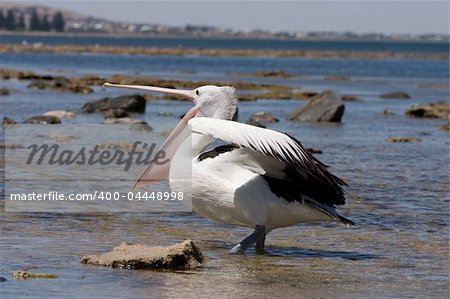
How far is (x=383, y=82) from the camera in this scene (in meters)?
46.9

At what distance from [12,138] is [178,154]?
818cm

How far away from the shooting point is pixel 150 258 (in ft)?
23.5

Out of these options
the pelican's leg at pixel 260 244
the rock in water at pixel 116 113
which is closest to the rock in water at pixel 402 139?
the rock in water at pixel 116 113

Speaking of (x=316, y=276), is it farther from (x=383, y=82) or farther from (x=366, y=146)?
(x=383, y=82)

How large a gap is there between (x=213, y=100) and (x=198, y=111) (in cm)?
16

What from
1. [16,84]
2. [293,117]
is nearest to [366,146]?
[293,117]

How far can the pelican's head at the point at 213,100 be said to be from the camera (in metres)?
8.40

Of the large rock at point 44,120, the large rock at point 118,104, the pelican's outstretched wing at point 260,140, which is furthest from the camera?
the large rock at point 118,104

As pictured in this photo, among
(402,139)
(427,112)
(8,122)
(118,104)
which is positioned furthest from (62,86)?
(402,139)

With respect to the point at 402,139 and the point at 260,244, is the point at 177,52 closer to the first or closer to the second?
the point at 402,139

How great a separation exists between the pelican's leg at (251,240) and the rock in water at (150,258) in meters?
0.68

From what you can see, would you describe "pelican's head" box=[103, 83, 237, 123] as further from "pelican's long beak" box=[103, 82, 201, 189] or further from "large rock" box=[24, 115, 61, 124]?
"large rock" box=[24, 115, 61, 124]

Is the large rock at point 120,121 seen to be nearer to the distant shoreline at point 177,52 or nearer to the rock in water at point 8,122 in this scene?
the rock in water at point 8,122

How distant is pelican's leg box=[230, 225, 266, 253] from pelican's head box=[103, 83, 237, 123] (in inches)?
36.7
